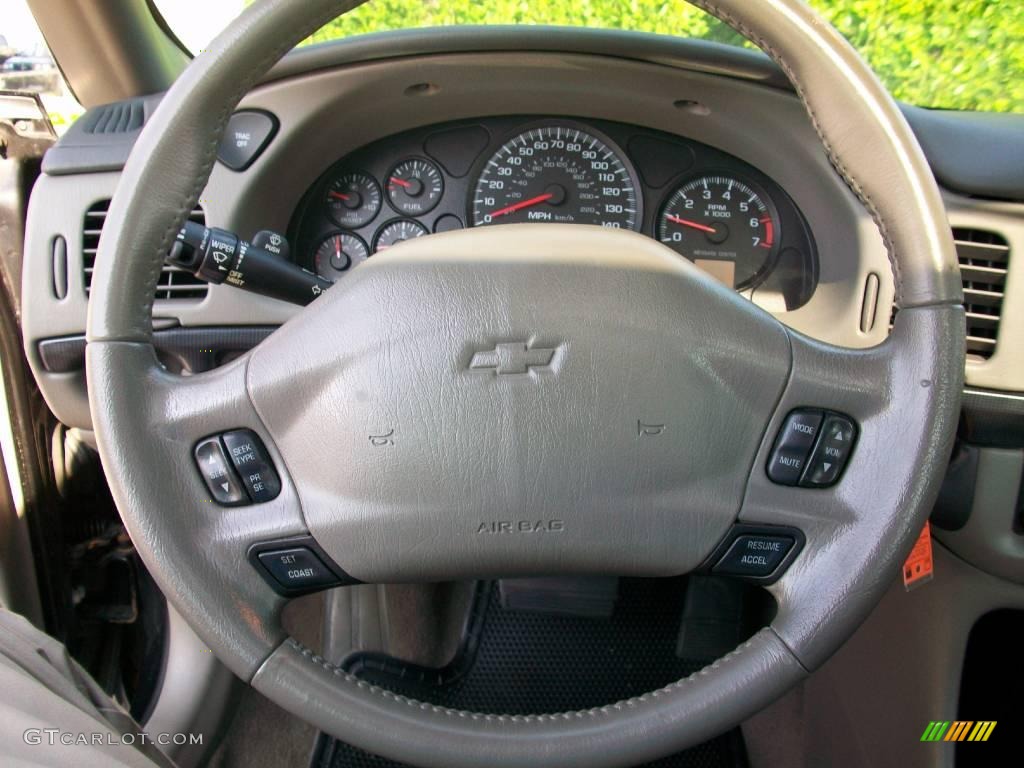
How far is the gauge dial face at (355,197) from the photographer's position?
1622mm

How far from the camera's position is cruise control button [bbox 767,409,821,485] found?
938 millimetres

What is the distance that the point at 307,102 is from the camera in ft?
4.81

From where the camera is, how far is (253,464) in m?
0.94

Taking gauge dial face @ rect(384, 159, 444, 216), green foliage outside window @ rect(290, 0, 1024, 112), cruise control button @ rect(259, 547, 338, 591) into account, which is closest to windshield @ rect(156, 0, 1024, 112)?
green foliage outside window @ rect(290, 0, 1024, 112)

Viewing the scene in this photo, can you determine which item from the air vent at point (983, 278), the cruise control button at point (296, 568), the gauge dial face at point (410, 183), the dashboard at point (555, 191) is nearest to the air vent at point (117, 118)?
the dashboard at point (555, 191)

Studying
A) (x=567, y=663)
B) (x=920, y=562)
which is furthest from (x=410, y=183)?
(x=920, y=562)

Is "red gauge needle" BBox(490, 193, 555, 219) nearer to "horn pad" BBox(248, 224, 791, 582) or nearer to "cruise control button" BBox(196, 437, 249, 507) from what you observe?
"horn pad" BBox(248, 224, 791, 582)

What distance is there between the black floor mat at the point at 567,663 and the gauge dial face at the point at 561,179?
686mm

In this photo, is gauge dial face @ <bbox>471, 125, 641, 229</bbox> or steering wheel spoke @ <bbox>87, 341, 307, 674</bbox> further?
gauge dial face @ <bbox>471, 125, 641, 229</bbox>

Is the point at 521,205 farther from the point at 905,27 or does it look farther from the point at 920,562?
the point at 920,562

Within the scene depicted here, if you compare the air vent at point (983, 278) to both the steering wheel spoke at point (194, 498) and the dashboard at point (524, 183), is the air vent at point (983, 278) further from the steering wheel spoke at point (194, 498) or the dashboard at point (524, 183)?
the steering wheel spoke at point (194, 498)

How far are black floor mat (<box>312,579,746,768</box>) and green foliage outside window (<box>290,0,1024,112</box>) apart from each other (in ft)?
3.25

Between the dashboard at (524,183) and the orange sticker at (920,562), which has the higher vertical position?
the dashboard at (524,183)

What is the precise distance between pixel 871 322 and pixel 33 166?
144cm
